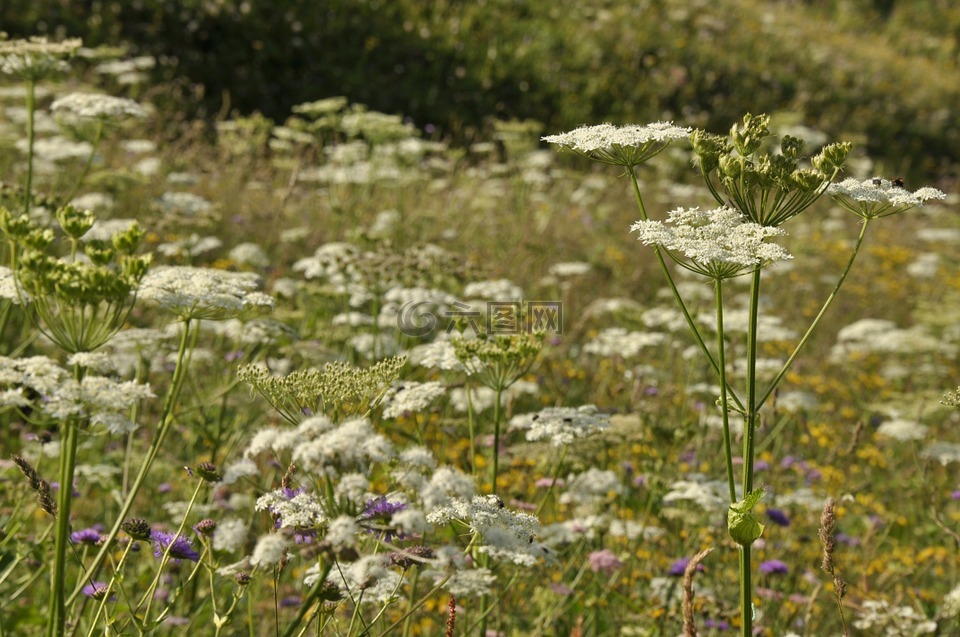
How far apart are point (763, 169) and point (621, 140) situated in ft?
1.26

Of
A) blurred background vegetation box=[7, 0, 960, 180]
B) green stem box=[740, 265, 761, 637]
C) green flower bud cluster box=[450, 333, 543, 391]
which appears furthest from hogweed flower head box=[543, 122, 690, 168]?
blurred background vegetation box=[7, 0, 960, 180]

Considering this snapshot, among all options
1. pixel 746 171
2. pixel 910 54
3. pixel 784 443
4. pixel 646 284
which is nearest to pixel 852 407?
pixel 784 443

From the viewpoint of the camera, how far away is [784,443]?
22.0ft

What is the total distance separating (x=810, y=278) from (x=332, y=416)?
1033 cm

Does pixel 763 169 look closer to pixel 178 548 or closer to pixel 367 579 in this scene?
pixel 367 579

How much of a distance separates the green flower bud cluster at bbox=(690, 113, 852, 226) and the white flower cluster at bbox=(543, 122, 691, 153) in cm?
7

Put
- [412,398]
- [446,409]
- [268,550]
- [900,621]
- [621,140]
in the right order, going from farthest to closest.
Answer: [446,409] → [900,621] → [412,398] → [621,140] → [268,550]

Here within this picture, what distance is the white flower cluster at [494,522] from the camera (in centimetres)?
195

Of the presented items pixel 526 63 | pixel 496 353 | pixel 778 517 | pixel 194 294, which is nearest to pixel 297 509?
pixel 194 294

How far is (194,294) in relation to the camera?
235cm

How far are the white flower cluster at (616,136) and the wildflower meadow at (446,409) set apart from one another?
13 mm

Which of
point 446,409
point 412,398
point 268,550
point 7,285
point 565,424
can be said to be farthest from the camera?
point 446,409

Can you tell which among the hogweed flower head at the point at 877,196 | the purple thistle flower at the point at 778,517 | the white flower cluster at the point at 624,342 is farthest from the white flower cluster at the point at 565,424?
the white flower cluster at the point at 624,342

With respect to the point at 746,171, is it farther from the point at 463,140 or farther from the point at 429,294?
the point at 463,140
